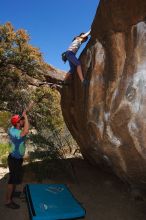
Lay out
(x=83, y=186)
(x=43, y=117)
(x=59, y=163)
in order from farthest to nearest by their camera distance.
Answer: (x=43, y=117) → (x=59, y=163) → (x=83, y=186)

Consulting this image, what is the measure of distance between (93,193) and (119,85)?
3597 millimetres

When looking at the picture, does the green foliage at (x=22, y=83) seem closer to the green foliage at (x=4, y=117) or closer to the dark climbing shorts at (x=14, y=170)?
the green foliage at (x=4, y=117)

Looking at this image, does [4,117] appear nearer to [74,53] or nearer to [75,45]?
[75,45]

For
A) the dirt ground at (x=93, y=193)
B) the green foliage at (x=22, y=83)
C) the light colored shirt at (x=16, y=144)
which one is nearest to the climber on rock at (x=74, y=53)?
the light colored shirt at (x=16, y=144)

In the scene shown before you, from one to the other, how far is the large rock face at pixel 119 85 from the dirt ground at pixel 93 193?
831 millimetres

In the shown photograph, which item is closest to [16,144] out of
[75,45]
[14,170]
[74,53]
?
[14,170]

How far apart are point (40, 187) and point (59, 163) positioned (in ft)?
8.32

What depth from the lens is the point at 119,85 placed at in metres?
6.48

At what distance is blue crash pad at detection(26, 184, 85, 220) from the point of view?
22.4 feet

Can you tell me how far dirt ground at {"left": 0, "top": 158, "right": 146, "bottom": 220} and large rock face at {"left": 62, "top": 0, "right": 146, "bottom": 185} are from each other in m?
0.83

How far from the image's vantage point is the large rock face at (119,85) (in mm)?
6125

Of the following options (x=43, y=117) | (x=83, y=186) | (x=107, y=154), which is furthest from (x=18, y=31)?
(x=107, y=154)

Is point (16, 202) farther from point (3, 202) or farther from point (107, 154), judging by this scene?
point (107, 154)

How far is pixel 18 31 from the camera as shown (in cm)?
2133
